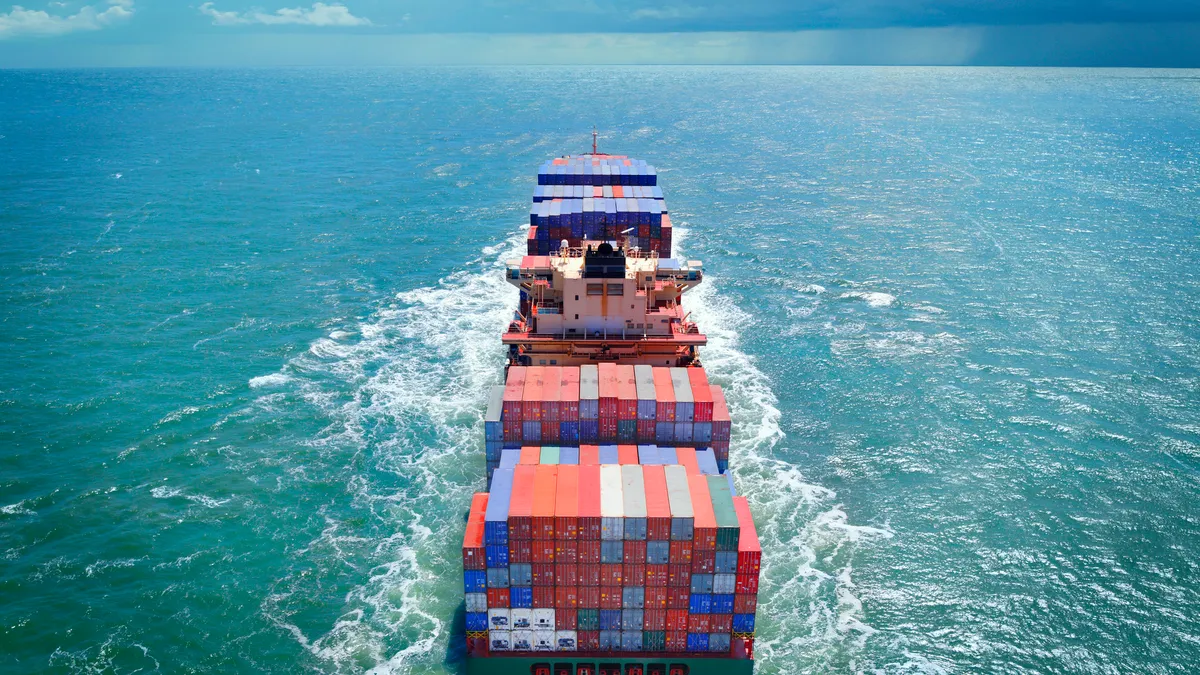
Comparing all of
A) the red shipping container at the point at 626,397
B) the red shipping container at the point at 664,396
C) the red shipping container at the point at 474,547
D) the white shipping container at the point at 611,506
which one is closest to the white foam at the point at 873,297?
the red shipping container at the point at 664,396

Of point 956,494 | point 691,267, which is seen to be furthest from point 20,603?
point 956,494

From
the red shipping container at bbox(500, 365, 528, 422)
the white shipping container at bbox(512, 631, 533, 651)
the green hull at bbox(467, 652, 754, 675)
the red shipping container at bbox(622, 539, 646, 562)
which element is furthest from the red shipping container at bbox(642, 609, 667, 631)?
the red shipping container at bbox(500, 365, 528, 422)

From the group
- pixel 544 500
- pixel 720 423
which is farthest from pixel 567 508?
pixel 720 423

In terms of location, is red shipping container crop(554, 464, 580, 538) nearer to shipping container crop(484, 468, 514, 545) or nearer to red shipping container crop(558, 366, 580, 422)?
shipping container crop(484, 468, 514, 545)

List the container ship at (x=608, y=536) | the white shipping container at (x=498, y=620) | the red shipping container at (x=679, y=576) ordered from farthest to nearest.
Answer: the white shipping container at (x=498, y=620), the red shipping container at (x=679, y=576), the container ship at (x=608, y=536)

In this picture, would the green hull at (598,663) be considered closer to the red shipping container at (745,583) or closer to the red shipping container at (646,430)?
the red shipping container at (745,583)

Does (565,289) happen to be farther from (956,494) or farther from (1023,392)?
(1023,392)

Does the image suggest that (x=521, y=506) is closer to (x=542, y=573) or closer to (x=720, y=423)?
(x=542, y=573)
